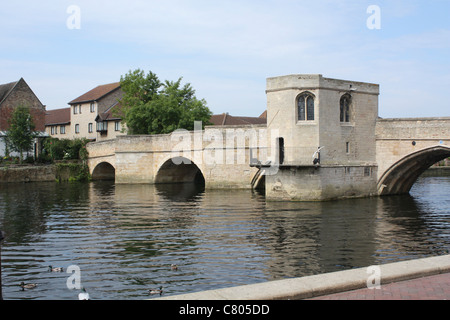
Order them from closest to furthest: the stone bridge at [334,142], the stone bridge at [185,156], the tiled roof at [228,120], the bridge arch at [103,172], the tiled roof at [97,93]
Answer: the stone bridge at [334,142]
the stone bridge at [185,156]
the bridge arch at [103,172]
the tiled roof at [228,120]
the tiled roof at [97,93]

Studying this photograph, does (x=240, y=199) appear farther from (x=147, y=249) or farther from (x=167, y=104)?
(x=167, y=104)

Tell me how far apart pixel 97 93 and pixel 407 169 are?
47.1m

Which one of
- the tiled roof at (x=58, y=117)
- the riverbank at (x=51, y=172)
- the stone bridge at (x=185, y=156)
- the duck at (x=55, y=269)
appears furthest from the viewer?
the tiled roof at (x=58, y=117)

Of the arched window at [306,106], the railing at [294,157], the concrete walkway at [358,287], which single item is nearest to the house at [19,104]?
the railing at [294,157]

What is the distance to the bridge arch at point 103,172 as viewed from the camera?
159 ft

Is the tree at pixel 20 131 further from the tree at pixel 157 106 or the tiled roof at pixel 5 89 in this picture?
the tree at pixel 157 106

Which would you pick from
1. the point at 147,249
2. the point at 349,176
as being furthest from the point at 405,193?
the point at 147,249

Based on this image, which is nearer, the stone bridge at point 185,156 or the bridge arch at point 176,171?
the stone bridge at point 185,156

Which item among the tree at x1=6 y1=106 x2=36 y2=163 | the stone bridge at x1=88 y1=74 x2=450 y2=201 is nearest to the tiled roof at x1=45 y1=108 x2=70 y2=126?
the tree at x1=6 y1=106 x2=36 y2=163

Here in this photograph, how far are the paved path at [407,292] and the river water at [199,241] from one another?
4.53 metres

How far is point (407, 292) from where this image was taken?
6551 mm

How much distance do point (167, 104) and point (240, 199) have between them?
2156 centimetres

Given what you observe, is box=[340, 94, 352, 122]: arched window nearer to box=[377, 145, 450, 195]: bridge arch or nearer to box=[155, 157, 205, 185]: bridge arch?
box=[377, 145, 450, 195]: bridge arch

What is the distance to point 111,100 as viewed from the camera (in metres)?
63.7
